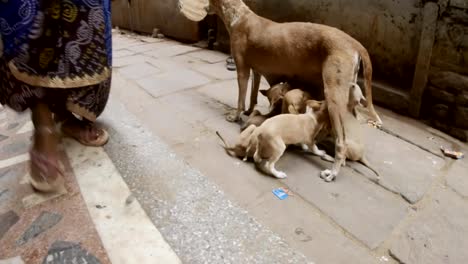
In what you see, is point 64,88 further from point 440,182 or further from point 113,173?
point 440,182

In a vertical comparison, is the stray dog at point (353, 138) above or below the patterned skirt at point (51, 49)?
below

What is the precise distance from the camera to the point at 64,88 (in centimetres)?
171

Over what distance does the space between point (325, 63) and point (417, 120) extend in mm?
1160

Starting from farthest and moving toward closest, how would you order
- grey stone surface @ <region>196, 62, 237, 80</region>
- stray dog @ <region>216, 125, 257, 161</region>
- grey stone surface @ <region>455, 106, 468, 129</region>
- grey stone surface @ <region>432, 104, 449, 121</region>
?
grey stone surface @ <region>196, 62, 237, 80</region> → grey stone surface @ <region>432, 104, 449, 121</region> → grey stone surface @ <region>455, 106, 468, 129</region> → stray dog @ <region>216, 125, 257, 161</region>

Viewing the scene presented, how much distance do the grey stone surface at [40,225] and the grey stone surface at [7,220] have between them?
89mm

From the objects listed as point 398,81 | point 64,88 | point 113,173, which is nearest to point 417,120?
point 398,81

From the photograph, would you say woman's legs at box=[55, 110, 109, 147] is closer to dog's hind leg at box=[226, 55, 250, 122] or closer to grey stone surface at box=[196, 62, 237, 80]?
dog's hind leg at box=[226, 55, 250, 122]

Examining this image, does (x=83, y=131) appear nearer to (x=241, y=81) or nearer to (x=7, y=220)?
(x=7, y=220)

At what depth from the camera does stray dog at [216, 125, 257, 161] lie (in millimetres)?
1941

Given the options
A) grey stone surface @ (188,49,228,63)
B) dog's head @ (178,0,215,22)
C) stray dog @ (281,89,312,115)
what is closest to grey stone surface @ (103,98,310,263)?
stray dog @ (281,89,312,115)

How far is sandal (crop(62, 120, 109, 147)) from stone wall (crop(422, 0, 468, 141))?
2.31 metres

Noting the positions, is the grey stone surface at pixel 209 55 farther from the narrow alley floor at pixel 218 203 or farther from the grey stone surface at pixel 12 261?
the grey stone surface at pixel 12 261

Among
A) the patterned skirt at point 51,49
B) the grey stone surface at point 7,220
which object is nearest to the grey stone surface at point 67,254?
the grey stone surface at point 7,220

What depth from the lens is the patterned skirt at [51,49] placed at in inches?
56.9
